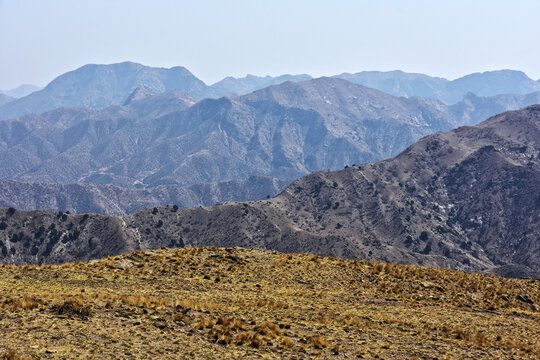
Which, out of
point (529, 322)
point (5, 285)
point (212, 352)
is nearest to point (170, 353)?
point (212, 352)

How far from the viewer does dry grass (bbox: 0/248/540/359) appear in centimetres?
2028

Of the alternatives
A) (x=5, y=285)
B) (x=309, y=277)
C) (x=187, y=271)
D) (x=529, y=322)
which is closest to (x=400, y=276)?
(x=309, y=277)

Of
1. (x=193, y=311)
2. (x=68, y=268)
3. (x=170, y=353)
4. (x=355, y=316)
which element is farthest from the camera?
(x=68, y=268)

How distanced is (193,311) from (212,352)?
5.63 metres

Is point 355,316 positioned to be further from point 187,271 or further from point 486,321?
point 187,271

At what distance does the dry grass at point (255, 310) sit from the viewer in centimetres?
2028

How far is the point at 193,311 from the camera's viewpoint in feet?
82.8

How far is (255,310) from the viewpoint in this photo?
26984 millimetres

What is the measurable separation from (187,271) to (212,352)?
17.6m

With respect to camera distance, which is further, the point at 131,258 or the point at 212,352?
the point at 131,258

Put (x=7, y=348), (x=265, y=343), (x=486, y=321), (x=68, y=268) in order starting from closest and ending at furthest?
(x=7, y=348), (x=265, y=343), (x=486, y=321), (x=68, y=268)

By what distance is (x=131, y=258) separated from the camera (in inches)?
1535

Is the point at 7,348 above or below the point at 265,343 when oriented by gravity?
above

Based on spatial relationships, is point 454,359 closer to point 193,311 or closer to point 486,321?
point 486,321
